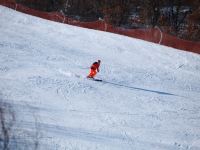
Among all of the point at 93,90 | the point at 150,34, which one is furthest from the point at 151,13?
the point at 93,90

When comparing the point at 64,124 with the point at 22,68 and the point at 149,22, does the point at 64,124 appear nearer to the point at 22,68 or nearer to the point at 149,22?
the point at 22,68

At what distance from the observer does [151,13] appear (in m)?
43.9

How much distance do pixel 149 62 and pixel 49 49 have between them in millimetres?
5233

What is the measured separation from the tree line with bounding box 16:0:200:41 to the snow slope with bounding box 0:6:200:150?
613 inches

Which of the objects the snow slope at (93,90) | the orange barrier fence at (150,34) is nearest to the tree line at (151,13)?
the orange barrier fence at (150,34)

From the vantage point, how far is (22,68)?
717 inches

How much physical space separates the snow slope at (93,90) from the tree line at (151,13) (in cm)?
1558

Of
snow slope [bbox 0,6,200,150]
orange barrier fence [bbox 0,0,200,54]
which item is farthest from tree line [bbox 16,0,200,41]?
snow slope [bbox 0,6,200,150]

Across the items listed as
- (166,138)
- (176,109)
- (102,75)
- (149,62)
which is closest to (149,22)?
(149,62)

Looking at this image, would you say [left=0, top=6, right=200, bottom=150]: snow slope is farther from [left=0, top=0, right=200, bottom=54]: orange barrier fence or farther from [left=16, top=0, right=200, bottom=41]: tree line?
[left=16, top=0, right=200, bottom=41]: tree line

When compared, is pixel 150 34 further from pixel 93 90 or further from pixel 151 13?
pixel 151 13

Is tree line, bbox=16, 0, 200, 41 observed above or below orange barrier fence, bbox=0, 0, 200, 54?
below

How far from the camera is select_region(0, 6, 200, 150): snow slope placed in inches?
475

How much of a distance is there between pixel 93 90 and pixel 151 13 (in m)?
28.5
